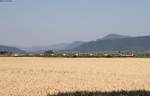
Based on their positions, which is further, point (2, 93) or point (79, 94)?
point (2, 93)

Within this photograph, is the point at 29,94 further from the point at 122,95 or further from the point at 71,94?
the point at 122,95

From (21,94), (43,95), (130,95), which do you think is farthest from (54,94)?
(130,95)

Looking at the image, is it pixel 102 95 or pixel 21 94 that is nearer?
pixel 102 95

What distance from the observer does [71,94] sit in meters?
12.5

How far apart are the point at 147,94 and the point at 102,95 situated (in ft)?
6.40

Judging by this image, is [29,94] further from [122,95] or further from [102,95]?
[122,95]

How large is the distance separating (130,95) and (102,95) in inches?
47.4

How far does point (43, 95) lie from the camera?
12.5 metres

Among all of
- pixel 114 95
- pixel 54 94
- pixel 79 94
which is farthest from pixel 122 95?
pixel 54 94

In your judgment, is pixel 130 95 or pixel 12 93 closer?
pixel 130 95

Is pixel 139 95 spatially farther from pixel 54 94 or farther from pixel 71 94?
pixel 54 94

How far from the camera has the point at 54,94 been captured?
1274 cm

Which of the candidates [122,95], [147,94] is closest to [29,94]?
[122,95]

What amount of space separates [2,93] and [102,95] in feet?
15.8
